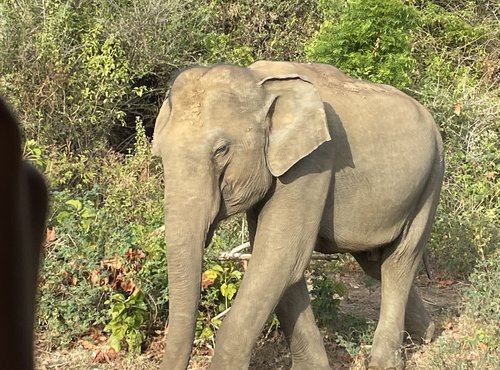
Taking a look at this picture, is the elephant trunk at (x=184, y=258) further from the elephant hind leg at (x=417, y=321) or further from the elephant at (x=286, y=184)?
the elephant hind leg at (x=417, y=321)

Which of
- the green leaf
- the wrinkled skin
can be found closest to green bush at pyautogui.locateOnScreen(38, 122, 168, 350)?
the green leaf

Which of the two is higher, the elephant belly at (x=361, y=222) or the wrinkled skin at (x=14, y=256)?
the wrinkled skin at (x=14, y=256)

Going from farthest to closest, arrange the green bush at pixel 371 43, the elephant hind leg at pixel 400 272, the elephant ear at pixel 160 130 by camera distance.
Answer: the green bush at pixel 371 43 → the elephant hind leg at pixel 400 272 → the elephant ear at pixel 160 130

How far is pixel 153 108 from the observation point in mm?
10734

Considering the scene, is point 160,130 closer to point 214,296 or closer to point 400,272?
point 214,296

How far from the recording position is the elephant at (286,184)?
4.15 meters

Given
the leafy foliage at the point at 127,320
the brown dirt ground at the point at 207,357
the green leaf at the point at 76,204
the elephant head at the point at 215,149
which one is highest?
the elephant head at the point at 215,149

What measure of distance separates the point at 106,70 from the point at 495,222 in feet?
13.3

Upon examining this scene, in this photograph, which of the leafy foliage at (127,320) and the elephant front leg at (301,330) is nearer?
the elephant front leg at (301,330)

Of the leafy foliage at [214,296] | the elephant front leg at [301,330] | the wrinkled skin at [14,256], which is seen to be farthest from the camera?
the leafy foliage at [214,296]

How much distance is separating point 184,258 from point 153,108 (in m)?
6.78

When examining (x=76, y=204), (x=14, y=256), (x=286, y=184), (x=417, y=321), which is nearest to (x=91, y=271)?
(x=76, y=204)

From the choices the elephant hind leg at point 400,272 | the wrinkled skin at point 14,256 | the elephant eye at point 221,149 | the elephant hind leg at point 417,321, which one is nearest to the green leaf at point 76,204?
the elephant hind leg at point 417,321

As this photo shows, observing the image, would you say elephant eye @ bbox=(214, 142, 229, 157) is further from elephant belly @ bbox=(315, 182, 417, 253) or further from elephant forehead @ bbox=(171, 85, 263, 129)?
elephant belly @ bbox=(315, 182, 417, 253)
